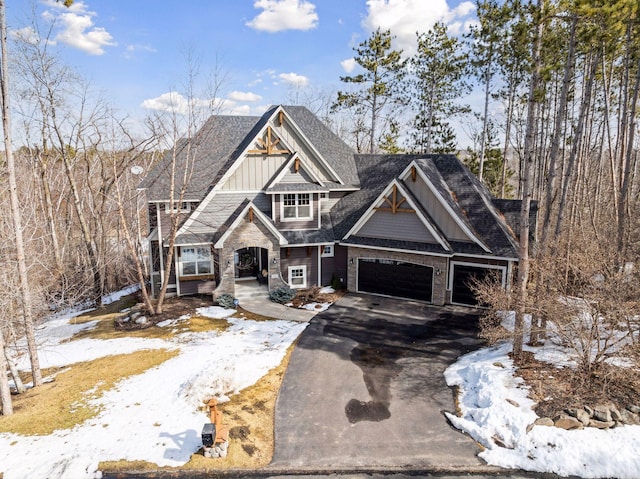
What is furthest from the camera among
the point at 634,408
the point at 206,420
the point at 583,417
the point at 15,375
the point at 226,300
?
the point at 226,300

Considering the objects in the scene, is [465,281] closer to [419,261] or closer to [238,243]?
[419,261]

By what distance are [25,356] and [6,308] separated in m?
5.82

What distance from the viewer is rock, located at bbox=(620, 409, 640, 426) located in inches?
364

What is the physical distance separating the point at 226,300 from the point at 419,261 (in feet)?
32.1

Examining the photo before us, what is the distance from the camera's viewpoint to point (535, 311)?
11.5 meters

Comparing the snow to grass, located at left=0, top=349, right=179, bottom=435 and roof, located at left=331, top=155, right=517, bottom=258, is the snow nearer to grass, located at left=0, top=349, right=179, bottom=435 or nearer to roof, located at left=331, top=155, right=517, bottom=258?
grass, located at left=0, top=349, right=179, bottom=435

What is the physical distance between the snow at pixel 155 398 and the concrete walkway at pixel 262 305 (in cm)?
92

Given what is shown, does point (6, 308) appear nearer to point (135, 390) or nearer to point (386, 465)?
point (135, 390)

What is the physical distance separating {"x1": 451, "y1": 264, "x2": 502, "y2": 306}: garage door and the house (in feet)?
0.16

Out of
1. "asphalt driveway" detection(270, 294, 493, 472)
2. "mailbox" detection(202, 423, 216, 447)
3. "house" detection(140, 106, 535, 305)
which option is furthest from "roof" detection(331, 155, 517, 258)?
"mailbox" detection(202, 423, 216, 447)

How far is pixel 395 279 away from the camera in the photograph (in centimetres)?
2011

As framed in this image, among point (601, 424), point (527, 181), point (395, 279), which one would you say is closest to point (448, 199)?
point (395, 279)

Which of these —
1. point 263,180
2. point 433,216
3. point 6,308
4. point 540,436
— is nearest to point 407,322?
point 433,216

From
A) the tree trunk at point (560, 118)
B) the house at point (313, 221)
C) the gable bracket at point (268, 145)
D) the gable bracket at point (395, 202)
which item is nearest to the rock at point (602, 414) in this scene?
the tree trunk at point (560, 118)
